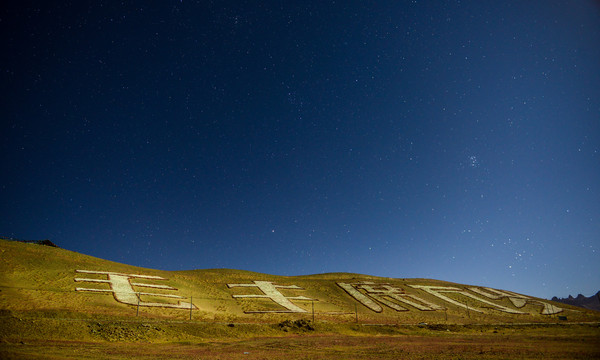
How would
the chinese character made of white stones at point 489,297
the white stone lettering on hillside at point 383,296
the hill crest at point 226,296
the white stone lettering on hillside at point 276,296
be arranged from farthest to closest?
the chinese character made of white stones at point 489,297, the white stone lettering on hillside at point 383,296, the white stone lettering on hillside at point 276,296, the hill crest at point 226,296

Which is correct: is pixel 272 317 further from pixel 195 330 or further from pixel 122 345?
pixel 122 345

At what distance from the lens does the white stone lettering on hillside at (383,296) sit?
154 ft

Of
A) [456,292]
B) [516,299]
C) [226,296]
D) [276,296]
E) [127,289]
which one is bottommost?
[516,299]

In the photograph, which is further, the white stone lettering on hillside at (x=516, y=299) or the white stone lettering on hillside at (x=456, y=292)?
the white stone lettering on hillside at (x=516, y=299)

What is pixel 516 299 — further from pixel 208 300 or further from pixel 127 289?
pixel 127 289

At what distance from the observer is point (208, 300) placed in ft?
128

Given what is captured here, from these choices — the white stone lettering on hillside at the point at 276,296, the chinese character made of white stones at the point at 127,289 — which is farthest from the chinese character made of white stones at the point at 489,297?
the chinese character made of white stones at the point at 127,289

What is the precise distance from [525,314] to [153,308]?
54911mm

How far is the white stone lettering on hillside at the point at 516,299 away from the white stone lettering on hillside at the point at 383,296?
18.8 m

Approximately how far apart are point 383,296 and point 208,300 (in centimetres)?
2932

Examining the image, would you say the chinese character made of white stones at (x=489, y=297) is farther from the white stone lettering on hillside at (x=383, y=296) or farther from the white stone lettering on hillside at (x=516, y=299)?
the white stone lettering on hillside at (x=383, y=296)

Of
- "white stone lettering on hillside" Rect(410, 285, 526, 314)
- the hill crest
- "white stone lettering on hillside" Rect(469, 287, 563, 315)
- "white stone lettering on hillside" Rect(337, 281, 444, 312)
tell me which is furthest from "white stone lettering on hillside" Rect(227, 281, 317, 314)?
"white stone lettering on hillside" Rect(469, 287, 563, 315)

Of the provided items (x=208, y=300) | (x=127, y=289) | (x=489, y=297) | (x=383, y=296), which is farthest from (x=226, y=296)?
(x=489, y=297)

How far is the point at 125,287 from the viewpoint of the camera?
35750mm
